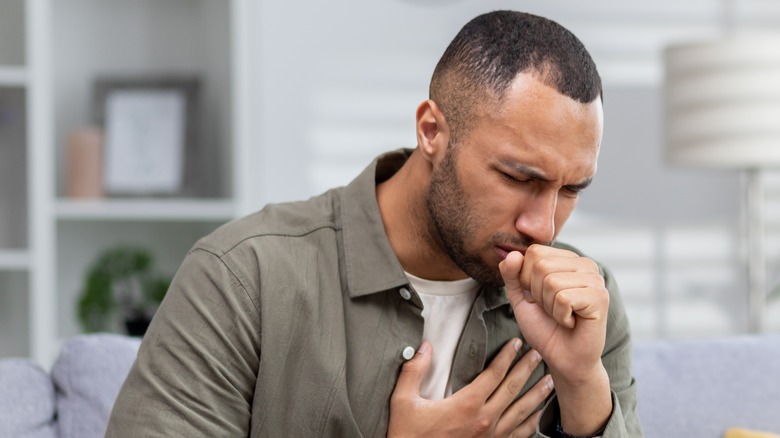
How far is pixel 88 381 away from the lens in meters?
1.70

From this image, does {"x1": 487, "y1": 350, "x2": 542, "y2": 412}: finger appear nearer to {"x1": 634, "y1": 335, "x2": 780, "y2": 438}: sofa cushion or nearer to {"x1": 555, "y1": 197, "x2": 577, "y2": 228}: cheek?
{"x1": 555, "y1": 197, "x2": 577, "y2": 228}: cheek

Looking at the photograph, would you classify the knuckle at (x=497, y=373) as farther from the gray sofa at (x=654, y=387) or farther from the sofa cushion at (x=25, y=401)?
the sofa cushion at (x=25, y=401)

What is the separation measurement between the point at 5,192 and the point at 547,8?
1.71m

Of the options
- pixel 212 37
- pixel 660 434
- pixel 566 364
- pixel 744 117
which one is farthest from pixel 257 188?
pixel 566 364

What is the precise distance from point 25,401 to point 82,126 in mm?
1644

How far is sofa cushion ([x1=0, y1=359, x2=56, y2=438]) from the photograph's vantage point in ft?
5.31

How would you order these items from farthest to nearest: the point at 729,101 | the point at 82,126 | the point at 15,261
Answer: the point at 82,126 → the point at 15,261 → the point at 729,101

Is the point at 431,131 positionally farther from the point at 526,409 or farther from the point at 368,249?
the point at 526,409

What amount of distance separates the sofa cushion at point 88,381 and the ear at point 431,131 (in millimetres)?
648

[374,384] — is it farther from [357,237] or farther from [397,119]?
[397,119]

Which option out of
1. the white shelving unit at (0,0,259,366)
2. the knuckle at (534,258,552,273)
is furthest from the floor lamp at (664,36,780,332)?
the knuckle at (534,258,552,273)

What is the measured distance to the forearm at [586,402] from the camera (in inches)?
55.6

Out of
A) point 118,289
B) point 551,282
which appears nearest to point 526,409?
point 551,282

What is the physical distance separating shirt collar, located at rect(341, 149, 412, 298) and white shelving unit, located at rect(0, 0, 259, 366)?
1.49 meters
